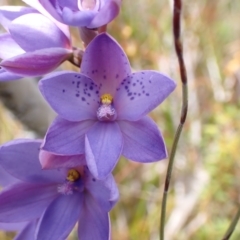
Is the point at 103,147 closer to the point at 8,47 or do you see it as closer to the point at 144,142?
the point at 144,142

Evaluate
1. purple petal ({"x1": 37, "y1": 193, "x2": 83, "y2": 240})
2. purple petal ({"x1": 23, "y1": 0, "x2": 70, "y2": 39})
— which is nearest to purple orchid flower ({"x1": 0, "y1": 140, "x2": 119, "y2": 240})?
purple petal ({"x1": 37, "y1": 193, "x2": 83, "y2": 240})

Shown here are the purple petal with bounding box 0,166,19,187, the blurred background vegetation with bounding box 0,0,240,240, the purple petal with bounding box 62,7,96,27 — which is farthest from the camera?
the blurred background vegetation with bounding box 0,0,240,240

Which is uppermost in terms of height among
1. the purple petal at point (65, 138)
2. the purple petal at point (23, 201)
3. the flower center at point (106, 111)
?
the flower center at point (106, 111)

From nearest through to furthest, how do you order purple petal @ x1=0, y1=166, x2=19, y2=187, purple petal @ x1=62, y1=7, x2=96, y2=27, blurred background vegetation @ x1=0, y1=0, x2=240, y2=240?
purple petal @ x1=62, y1=7, x2=96, y2=27, purple petal @ x1=0, y1=166, x2=19, y2=187, blurred background vegetation @ x1=0, y1=0, x2=240, y2=240

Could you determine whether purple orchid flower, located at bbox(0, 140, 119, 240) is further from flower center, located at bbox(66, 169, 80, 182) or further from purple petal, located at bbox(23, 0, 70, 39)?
purple petal, located at bbox(23, 0, 70, 39)

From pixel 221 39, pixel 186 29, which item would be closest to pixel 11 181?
pixel 186 29

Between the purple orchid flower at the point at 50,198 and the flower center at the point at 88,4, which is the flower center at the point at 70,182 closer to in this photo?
the purple orchid flower at the point at 50,198

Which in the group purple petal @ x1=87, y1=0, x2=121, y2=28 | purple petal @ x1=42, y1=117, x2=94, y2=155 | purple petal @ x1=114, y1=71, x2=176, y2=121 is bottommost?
purple petal @ x1=42, y1=117, x2=94, y2=155

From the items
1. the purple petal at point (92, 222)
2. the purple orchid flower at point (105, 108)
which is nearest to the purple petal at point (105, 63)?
the purple orchid flower at point (105, 108)
